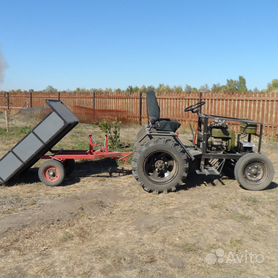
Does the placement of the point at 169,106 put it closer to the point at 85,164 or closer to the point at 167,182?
the point at 85,164

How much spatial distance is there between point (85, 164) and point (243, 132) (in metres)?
3.92

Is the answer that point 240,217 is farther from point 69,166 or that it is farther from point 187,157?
point 69,166

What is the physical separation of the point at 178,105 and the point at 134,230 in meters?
12.6

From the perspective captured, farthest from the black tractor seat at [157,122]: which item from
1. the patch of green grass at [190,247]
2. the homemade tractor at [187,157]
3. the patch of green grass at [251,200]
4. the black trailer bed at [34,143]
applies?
the patch of green grass at [190,247]

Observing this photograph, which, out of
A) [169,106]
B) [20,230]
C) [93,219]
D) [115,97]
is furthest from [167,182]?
[115,97]

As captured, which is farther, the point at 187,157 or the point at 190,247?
the point at 187,157

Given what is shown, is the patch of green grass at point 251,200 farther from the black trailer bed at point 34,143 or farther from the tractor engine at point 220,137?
the black trailer bed at point 34,143

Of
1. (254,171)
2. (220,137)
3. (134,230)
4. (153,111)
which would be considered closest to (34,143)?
(153,111)

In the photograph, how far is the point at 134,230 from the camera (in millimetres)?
4539

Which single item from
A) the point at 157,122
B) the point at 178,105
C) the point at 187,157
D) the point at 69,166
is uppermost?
the point at 178,105

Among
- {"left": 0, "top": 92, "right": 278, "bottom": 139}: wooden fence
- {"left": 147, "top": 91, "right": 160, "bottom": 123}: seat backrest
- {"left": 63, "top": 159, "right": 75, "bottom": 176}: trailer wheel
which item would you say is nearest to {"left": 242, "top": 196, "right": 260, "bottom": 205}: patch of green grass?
{"left": 147, "top": 91, "right": 160, "bottom": 123}: seat backrest

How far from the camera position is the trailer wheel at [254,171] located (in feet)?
20.8

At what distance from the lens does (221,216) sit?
16.7 ft

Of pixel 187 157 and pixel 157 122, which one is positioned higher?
pixel 157 122
